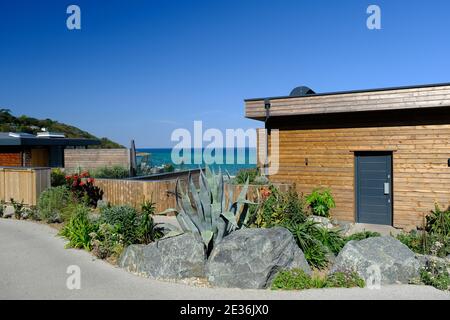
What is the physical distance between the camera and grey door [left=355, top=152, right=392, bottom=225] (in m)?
11.3

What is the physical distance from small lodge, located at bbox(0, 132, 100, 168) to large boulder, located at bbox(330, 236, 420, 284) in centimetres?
1788

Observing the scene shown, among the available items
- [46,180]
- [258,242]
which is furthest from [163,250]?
[46,180]

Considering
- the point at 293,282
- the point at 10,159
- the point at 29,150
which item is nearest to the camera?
the point at 293,282

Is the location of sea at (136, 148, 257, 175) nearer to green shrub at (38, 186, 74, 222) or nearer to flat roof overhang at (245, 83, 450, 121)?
flat roof overhang at (245, 83, 450, 121)

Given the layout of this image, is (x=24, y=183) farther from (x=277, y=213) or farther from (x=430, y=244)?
(x=430, y=244)

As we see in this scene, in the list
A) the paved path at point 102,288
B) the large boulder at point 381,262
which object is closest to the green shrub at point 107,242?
the paved path at point 102,288

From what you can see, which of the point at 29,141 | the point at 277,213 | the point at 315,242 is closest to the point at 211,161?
the point at 277,213

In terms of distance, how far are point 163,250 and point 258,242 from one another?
5.62 feet

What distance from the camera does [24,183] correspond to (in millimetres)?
13812

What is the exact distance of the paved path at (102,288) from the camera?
5875mm

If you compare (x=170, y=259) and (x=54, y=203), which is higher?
(x=54, y=203)

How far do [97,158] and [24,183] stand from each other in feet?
34.8

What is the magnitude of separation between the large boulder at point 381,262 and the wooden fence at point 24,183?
10815mm

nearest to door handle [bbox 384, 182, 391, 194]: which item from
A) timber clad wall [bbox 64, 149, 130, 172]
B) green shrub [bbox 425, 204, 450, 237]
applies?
green shrub [bbox 425, 204, 450, 237]
